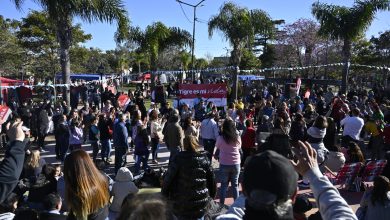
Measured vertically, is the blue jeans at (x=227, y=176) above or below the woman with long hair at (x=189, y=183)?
below

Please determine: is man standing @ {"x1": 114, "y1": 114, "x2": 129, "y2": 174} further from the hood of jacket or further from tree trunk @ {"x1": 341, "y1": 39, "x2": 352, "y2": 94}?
tree trunk @ {"x1": 341, "y1": 39, "x2": 352, "y2": 94}

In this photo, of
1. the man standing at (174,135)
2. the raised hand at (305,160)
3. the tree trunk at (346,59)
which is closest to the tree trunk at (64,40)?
the man standing at (174,135)

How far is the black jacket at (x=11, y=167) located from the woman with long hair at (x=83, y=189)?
42 cm

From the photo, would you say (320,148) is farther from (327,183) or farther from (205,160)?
(327,183)

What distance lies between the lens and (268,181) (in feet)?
5.63

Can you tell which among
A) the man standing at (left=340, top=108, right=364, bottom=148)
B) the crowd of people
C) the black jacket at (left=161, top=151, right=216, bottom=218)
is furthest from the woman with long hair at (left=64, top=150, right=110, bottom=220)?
the man standing at (left=340, top=108, right=364, bottom=148)

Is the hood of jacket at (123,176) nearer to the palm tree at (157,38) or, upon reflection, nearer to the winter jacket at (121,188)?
the winter jacket at (121,188)

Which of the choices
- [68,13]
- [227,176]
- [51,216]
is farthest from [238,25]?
[51,216]

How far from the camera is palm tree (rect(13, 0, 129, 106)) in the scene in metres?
14.5

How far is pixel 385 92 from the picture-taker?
23.3 m

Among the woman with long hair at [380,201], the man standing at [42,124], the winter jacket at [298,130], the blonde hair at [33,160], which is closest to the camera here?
the woman with long hair at [380,201]

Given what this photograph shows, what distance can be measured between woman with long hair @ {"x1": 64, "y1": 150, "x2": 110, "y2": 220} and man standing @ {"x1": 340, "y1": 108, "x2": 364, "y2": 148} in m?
9.13

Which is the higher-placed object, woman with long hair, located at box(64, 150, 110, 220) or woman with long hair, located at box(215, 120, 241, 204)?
woman with long hair, located at box(64, 150, 110, 220)

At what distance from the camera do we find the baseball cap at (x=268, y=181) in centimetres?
171
